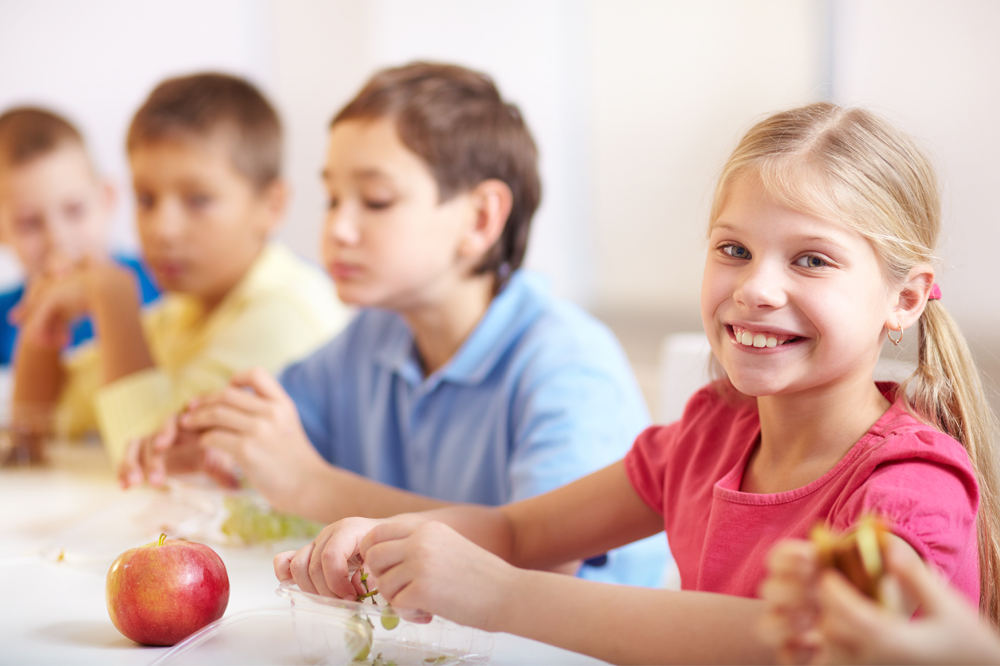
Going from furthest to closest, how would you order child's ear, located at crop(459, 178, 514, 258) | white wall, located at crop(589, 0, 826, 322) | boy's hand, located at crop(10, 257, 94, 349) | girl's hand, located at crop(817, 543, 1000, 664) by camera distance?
1. white wall, located at crop(589, 0, 826, 322)
2. boy's hand, located at crop(10, 257, 94, 349)
3. child's ear, located at crop(459, 178, 514, 258)
4. girl's hand, located at crop(817, 543, 1000, 664)

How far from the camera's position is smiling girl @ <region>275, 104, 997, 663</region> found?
2.00ft

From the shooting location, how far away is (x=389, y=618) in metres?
0.62

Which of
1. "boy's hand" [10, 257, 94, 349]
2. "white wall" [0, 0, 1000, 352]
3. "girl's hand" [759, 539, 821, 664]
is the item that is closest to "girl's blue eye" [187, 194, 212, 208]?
"boy's hand" [10, 257, 94, 349]

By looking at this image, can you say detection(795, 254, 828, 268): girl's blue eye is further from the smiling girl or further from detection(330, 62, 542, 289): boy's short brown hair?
detection(330, 62, 542, 289): boy's short brown hair

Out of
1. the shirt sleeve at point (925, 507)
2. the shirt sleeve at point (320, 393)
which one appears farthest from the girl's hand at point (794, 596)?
the shirt sleeve at point (320, 393)

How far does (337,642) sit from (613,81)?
227 cm

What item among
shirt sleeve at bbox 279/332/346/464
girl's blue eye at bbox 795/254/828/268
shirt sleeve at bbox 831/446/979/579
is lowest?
shirt sleeve at bbox 279/332/346/464

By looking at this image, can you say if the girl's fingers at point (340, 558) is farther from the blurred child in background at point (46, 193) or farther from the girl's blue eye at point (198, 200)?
the blurred child in background at point (46, 193)

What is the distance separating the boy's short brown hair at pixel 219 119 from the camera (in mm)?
1620

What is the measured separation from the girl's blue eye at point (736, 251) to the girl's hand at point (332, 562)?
1.14 ft

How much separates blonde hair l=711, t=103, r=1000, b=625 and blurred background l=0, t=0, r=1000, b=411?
31 mm

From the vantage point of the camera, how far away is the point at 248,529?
98cm

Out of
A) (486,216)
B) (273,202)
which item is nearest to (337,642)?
(486,216)

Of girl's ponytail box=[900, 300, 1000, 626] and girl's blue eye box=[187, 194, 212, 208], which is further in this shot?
girl's blue eye box=[187, 194, 212, 208]
